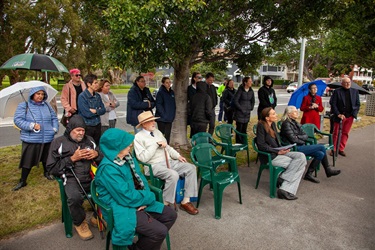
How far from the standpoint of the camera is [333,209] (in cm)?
420

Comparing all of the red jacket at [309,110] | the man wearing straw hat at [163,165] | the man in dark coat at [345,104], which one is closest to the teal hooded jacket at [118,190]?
the man wearing straw hat at [163,165]

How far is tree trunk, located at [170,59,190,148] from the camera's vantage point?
6.66m

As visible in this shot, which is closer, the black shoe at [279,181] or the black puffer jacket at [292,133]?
the black shoe at [279,181]

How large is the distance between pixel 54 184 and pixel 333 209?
14.2 feet

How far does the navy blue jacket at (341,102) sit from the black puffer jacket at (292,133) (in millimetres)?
2029

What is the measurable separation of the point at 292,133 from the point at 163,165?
253 cm

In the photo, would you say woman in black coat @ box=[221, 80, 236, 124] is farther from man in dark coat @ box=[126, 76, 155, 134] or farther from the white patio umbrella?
the white patio umbrella

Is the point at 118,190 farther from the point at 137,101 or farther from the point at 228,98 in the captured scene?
the point at 228,98

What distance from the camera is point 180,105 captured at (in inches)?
270

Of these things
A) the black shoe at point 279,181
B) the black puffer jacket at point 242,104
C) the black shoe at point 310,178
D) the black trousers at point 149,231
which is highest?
the black puffer jacket at point 242,104

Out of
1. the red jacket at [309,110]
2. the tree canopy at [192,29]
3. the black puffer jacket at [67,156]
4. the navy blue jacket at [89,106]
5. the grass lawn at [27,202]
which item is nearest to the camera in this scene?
the black puffer jacket at [67,156]

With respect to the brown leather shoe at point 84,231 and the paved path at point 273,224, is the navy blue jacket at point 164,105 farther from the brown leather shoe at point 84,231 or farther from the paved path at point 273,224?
the brown leather shoe at point 84,231

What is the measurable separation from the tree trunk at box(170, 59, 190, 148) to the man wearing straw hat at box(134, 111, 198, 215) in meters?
2.76

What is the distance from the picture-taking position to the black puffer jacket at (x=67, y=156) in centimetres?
336
